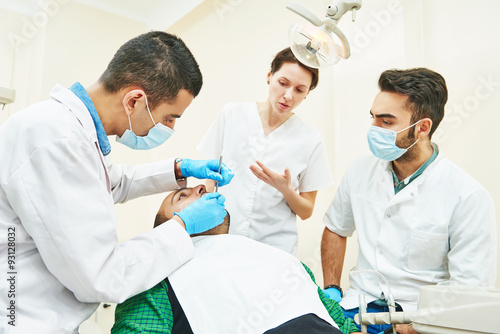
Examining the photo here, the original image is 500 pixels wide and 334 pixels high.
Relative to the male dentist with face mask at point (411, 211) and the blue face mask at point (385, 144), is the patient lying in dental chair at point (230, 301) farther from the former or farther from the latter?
the blue face mask at point (385, 144)

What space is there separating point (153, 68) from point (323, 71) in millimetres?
1712

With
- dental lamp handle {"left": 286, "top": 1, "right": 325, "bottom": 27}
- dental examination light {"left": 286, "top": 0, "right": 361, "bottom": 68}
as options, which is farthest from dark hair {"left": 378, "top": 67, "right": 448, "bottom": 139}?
dental lamp handle {"left": 286, "top": 1, "right": 325, "bottom": 27}

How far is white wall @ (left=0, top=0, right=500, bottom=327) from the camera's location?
202 cm


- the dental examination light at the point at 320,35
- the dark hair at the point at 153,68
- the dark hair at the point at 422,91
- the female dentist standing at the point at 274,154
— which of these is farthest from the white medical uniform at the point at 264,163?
the dark hair at the point at 153,68

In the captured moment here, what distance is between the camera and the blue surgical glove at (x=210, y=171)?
1.63 m

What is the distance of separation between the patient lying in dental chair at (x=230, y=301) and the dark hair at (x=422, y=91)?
94 centimetres

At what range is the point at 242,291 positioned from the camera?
127 cm

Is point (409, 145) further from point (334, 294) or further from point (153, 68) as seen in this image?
point (153, 68)

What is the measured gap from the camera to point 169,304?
4.17 ft

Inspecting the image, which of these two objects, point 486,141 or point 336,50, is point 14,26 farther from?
point 486,141

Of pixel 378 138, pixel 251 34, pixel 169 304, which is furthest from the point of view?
pixel 251 34

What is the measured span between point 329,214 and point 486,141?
0.87 metres

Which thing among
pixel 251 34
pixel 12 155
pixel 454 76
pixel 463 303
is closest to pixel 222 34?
pixel 251 34

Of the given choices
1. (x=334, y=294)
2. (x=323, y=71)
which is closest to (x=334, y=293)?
(x=334, y=294)
